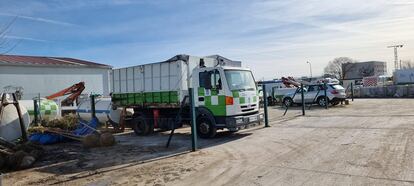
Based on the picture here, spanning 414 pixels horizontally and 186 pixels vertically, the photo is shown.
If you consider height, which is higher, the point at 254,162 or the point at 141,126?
the point at 141,126

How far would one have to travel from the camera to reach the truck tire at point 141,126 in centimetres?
1595

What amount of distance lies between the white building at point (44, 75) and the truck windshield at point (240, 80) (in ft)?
72.6

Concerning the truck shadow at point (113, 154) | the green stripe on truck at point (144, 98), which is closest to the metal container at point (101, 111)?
the green stripe on truck at point (144, 98)

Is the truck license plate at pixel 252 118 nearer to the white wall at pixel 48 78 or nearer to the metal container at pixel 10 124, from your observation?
the metal container at pixel 10 124

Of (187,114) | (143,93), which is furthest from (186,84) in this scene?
(143,93)

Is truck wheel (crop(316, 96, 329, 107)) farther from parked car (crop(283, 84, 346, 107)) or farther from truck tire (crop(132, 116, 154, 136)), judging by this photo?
truck tire (crop(132, 116, 154, 136))

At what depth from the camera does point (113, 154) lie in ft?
37.0

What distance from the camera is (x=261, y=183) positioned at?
7094 millimetres

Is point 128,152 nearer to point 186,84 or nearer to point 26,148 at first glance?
point 26,148

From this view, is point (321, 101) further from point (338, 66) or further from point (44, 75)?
point (338, 66)

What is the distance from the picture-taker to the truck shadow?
30.5ft

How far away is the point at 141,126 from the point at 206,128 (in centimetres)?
374

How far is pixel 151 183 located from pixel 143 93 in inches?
341

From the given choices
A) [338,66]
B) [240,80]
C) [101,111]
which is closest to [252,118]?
[240,80]
